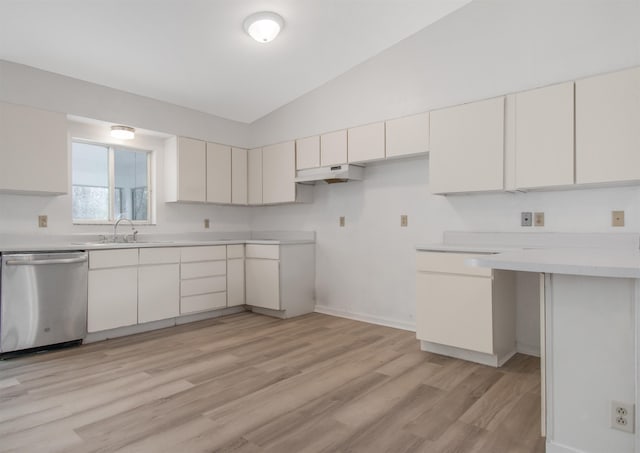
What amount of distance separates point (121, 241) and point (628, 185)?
4.61m

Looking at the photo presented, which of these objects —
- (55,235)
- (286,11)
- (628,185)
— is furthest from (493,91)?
(55,235)

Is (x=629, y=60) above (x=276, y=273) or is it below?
above

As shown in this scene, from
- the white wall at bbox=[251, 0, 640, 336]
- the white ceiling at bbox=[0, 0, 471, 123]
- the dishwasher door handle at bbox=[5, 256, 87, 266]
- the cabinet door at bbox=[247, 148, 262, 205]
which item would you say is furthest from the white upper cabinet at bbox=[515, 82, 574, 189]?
the dishwasher door handle at bbox=[5, 256, 87, 266]

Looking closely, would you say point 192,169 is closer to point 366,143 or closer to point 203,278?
point 203,278

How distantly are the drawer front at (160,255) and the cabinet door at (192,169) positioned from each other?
724 millimetres

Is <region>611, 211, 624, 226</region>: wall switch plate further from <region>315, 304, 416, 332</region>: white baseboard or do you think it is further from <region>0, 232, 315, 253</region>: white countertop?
<region>0, 232, 315, 253</region>: white countertop

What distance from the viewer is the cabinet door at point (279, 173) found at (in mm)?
4723

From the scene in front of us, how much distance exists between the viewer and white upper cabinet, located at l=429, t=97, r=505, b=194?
3.08 m

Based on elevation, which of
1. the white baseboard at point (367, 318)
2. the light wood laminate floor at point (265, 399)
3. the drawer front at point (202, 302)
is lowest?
the light wood laminate floor at point (265, 399)

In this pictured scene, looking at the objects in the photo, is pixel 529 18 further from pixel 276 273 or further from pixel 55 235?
pixel 55 235

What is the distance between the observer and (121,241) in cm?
424

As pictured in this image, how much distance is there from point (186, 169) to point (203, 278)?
4.27 feet

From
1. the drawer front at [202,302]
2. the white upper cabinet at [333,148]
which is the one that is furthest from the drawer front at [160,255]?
the white upper cabinet at [333,148]

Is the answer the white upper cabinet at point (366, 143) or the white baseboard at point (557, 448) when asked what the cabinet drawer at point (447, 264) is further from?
the white baseboard at point (557, 448)
